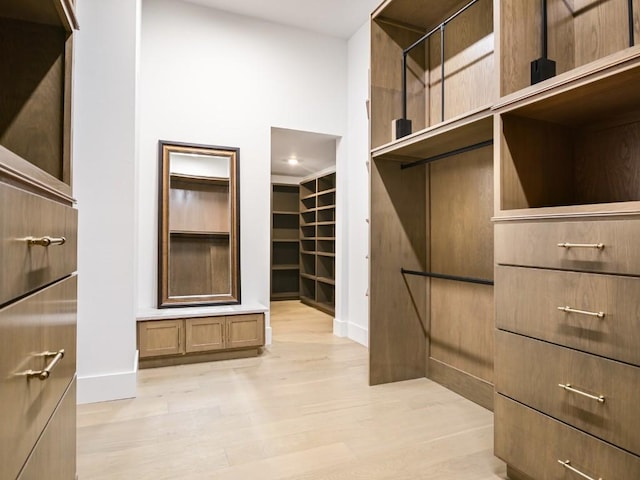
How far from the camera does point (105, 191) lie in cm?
219

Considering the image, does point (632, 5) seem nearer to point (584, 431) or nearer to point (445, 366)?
point (584, 431)

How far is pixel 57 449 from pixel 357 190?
2975mm

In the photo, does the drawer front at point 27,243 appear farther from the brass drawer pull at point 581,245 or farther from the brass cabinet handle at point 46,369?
the brass drawer pull at point 581,245

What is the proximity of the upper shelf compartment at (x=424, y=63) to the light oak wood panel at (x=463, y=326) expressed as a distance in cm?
105

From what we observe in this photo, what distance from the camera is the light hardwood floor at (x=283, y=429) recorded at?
1515 millimetres

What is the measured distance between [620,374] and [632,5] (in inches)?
52.6

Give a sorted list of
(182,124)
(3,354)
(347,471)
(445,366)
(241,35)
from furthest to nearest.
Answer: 1. (241,35)
2. (182,124)
3. (445,366)
4. (347,471)
5. (3,354)

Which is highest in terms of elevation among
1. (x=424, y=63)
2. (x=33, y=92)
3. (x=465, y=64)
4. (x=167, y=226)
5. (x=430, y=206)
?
(x=424, y=63)

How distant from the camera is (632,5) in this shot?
4.51 feet

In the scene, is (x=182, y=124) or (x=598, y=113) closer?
(x=598, y=113)

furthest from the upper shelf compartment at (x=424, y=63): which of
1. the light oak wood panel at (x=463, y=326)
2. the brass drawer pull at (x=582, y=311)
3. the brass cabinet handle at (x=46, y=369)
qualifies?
the brass cabinet handle at (x=46, y=369)

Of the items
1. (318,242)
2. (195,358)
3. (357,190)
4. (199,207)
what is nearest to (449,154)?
(357,190)

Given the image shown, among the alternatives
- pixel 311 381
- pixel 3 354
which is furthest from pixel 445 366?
pixel 3 354

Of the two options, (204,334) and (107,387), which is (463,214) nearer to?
(204,334)
